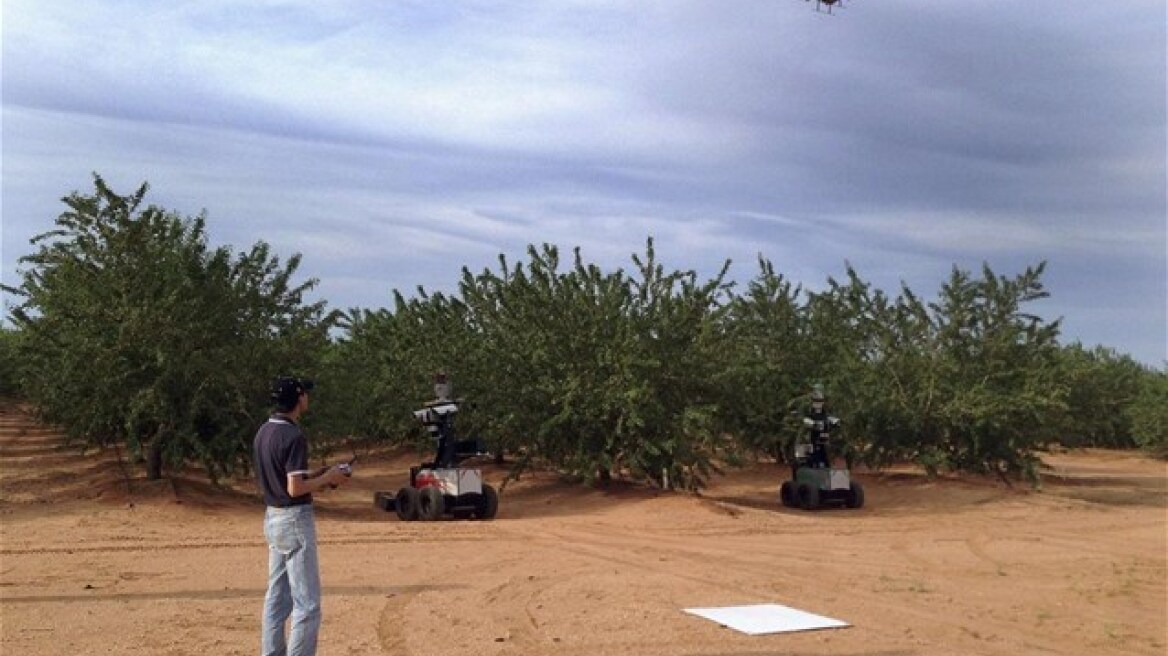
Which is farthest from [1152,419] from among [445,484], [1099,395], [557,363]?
[445,484]

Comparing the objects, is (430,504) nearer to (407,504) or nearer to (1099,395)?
(407,504)

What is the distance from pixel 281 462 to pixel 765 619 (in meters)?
4.71

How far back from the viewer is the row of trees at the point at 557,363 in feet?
57.4

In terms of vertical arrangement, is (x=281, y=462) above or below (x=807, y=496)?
above

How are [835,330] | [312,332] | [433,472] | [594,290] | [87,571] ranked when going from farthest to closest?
[835,330] → [594,290] → [312,332] → [433,472] → [87,571]

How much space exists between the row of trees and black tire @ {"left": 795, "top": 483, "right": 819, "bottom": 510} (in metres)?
1.54

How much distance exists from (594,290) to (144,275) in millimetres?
8517

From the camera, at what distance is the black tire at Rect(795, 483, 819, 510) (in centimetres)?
2030

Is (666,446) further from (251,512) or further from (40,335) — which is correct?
(40,335)

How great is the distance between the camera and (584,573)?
11.6 m

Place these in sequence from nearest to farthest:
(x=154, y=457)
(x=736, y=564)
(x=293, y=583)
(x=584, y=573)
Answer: (x=293, y=583) < (x=584, y=573) < (x=736, y=564) < (x=154, y=457)

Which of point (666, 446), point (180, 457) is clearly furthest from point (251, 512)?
point (666, 446)

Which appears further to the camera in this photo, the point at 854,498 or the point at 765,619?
the point at 854,498

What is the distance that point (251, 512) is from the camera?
17.4 meters
